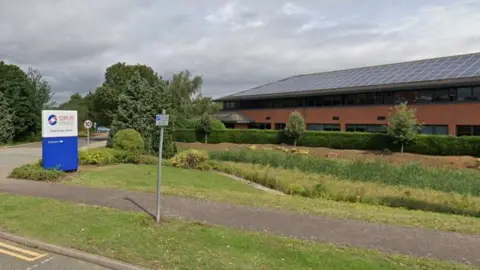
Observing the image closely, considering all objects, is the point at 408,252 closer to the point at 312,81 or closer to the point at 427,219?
the point at 427,219

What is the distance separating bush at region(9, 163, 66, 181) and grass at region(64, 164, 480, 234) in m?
0.60

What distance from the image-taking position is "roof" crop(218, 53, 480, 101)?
36.3 metres

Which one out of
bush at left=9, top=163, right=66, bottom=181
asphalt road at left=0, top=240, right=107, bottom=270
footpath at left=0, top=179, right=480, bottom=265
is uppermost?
bush at left=9, top=163, right=66, bottom=181

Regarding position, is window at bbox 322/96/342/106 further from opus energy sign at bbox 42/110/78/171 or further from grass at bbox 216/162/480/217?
opus energy sign at bbox 42/110/78/171

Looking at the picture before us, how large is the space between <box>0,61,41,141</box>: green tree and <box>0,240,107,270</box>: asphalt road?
44771 millimetres

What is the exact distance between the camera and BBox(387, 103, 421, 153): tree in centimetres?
3262

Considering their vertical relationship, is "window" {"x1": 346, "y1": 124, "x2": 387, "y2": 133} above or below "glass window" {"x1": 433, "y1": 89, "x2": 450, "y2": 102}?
below

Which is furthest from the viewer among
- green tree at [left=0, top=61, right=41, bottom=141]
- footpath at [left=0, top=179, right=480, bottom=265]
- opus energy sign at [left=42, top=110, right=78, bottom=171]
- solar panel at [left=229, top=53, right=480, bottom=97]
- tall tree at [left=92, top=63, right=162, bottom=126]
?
tall tree at [left=92, top=63, right=162, bottom=126]

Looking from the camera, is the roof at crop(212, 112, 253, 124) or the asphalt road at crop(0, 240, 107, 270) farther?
the roof at crop(212, 112, 253, 124)

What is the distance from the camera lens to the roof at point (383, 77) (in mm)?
36344

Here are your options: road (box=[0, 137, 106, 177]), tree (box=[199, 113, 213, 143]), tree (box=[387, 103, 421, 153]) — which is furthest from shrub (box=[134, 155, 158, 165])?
tree (box=[199, 113, 213, 143])

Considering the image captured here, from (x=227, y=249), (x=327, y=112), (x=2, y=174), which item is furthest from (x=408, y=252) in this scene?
(x=327, y=112)

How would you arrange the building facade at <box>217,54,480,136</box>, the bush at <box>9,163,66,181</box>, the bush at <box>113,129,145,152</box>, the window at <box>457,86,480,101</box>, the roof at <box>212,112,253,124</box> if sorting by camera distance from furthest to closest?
the roof at <box>212,112,253,124</box>
the building facade at <box>217,54,480,136</box>
the window at <box>457,86,480,101</box>
the bush at <box>113,129,145,152</box>
the bush at <box>9,163,66,181</box>

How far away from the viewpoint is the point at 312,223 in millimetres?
7840
